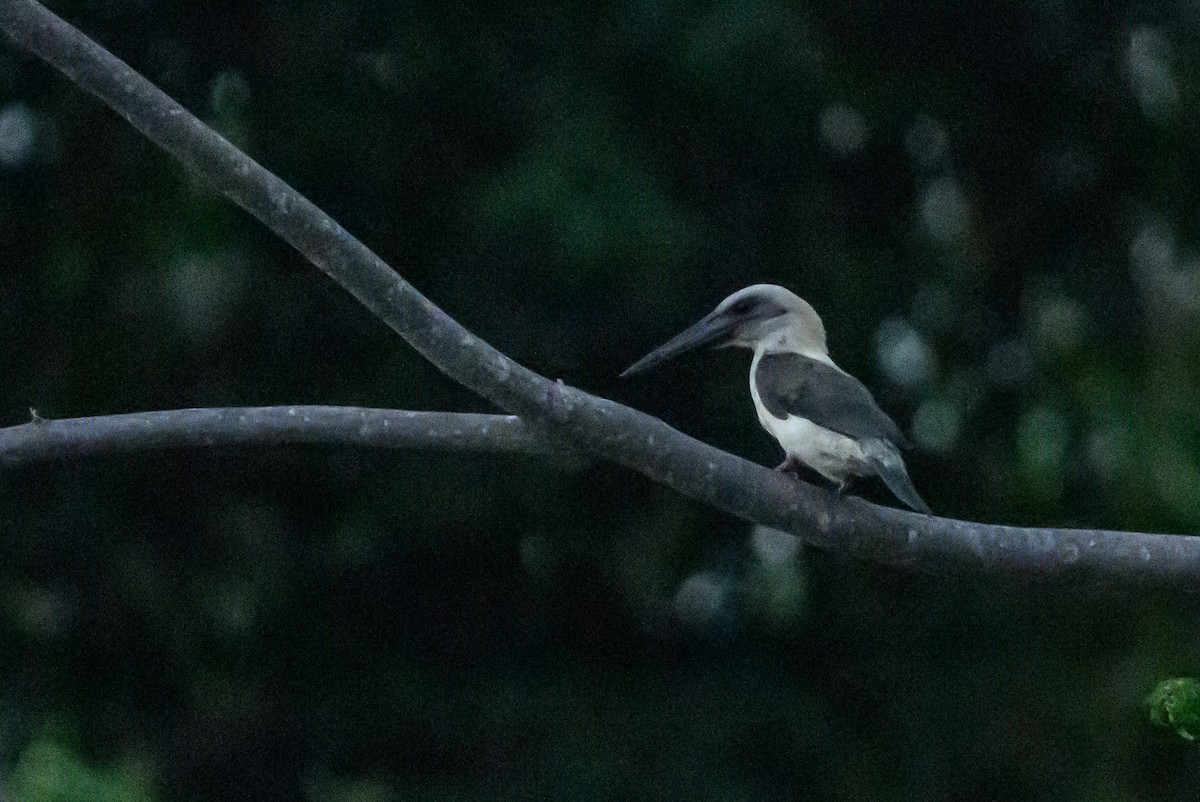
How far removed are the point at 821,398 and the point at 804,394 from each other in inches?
1.7

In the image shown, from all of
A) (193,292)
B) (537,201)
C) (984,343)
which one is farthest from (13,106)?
(984,343)

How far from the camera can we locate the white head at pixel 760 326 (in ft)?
9.39

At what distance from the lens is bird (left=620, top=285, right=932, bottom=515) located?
2436 millimetres

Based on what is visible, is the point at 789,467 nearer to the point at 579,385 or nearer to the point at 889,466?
the point at 889,466

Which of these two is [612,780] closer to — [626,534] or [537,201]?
[626,534]

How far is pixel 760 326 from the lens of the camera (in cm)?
288

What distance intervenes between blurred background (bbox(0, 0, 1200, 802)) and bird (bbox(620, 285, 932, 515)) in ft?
2.07

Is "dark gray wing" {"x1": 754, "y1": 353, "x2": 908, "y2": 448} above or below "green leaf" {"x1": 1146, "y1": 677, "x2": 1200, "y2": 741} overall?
above

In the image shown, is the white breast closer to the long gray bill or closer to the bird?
the bird

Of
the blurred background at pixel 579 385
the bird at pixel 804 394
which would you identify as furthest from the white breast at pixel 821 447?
the blurred background at pixel 579 385

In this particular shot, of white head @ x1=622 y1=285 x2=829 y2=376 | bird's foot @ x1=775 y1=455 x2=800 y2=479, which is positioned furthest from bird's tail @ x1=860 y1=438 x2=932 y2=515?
white head @ x1=622 y1=285 x2=829 y2=376

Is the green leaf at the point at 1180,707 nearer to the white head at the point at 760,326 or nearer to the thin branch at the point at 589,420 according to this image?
the thin branch at the point at 589,420

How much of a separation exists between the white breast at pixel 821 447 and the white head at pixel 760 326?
0.31m

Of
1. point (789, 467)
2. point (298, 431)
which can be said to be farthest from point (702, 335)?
point (298, 431)
